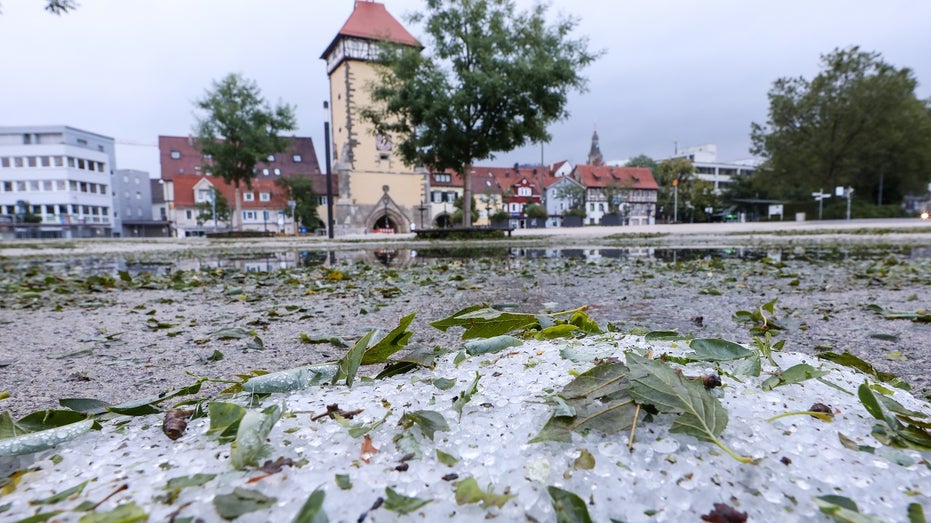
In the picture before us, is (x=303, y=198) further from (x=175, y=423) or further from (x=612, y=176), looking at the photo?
(x=175, y=423)

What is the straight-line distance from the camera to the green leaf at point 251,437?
63 cm

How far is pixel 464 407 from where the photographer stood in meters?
0.84

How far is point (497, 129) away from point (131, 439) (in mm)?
16517

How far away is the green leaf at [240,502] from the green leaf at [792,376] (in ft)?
2.65

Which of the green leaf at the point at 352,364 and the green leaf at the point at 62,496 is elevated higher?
the green leaf at the point at 352,364

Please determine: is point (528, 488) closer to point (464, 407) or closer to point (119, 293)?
point (464, 407)

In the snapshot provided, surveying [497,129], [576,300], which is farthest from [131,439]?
[497,129]

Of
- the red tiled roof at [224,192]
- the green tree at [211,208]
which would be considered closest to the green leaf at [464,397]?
the red tiled roof at [224,192]

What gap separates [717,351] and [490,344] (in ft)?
1.67

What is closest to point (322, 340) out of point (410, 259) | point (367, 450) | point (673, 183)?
point (367, 450)

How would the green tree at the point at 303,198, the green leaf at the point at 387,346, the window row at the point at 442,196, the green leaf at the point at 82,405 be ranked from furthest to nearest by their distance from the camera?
the window row at the point at 442,196 → the green tree at the point at 303,198 → the green leaf at the point at 387,346 → the green leaf at the point at 82,405

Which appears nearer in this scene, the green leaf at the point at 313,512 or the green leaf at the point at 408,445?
the green leaf at the point at 313,512

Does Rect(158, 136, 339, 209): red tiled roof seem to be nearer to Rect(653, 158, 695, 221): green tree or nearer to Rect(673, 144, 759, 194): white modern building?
Rect(653, 158, 695, 221): green tree

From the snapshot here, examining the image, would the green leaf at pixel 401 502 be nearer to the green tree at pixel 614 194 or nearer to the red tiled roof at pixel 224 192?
the red tiled roof at pixel 224 192
